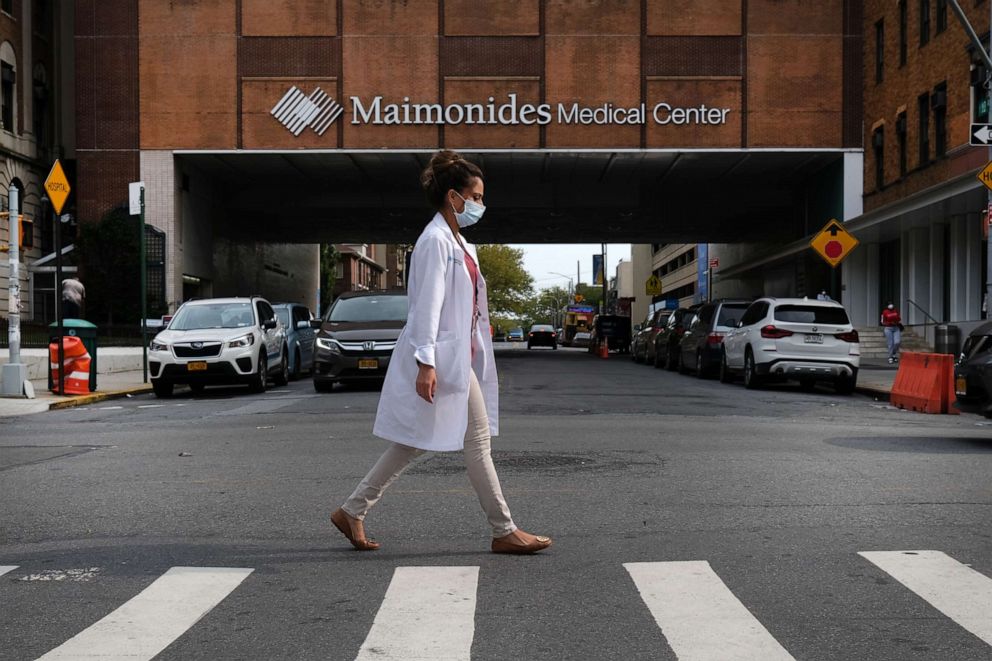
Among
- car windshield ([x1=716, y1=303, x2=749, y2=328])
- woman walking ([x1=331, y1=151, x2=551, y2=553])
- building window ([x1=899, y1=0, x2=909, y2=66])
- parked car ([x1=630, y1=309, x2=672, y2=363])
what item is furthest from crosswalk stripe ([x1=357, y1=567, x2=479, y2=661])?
building window ([x1=899, y1=0, x2=909, y2=66])

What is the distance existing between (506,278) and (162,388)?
95.2 m

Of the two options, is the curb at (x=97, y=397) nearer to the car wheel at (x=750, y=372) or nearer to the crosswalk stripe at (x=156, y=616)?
the car wheel at (x=750, y=372)

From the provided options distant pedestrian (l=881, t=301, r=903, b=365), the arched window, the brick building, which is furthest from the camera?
the arched window

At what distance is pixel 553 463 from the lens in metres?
9.22

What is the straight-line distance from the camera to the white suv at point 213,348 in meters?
19.0

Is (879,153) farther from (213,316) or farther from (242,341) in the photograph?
(242,341)

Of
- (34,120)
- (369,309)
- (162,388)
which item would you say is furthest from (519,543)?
(34,120)

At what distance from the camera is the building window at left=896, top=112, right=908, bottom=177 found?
3431cm

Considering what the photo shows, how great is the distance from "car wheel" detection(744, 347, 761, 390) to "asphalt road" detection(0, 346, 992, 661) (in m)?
8.44

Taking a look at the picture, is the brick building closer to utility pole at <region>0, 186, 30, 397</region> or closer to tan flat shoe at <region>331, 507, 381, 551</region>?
utility pole at <region>0, 186, 30, 397</region>

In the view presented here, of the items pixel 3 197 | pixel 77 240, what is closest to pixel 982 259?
pixel 77 240

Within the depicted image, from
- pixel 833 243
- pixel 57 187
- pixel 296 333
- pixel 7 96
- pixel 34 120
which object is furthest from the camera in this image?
pixel 34 120

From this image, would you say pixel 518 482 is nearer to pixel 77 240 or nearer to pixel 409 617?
pixel 409 617

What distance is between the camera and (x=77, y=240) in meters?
38.1
